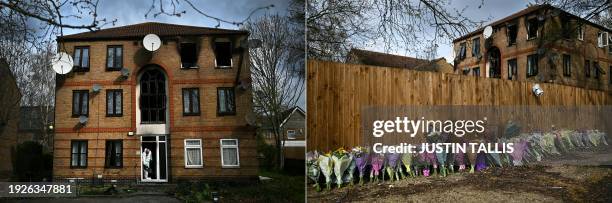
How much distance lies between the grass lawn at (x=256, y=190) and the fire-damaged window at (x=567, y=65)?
223 cm

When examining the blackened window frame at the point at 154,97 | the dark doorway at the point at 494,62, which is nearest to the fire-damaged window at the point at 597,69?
the dark doorway at the point at 494,62

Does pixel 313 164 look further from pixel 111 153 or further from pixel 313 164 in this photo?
pixel 111 153

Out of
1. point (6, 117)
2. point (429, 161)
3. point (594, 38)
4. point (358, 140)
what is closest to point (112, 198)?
point (6, 117)

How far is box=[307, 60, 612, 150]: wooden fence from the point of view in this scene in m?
4.35

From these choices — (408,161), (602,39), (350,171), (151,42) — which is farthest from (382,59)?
(151,42)

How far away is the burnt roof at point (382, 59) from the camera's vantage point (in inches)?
175

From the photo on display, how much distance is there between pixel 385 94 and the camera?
450 centimetres

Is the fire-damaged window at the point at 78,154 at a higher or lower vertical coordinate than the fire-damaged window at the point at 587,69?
lower

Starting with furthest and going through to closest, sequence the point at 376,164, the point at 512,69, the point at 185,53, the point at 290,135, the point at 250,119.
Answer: the point at 376,164
the point at 512,69
the point at 290,135
the point at 250,119
the point at 185,53

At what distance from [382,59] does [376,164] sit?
84 cm

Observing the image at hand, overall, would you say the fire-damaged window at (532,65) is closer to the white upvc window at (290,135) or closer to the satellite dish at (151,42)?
the white upvc window at (290,135)

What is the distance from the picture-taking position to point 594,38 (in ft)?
14.6

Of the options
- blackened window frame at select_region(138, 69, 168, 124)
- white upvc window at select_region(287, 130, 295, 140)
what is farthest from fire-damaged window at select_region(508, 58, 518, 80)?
blackened window frame at select_region(138, 69, 168, 124)

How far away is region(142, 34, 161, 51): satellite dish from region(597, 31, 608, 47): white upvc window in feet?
11.0
